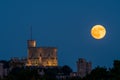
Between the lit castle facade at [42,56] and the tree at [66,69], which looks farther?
the lit castle facade at [42,56]

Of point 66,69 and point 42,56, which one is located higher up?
point 42,56

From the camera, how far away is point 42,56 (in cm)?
14375

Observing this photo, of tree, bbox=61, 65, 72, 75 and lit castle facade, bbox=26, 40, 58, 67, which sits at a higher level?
lit castle facade, bbox=26, 40, 58, 67

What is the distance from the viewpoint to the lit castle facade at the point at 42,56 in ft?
459

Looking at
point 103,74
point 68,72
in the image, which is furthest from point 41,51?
point 103,74

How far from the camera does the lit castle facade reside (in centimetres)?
13989

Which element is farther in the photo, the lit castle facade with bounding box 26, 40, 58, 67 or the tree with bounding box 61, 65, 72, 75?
the lit castle facade with bounding box 26, 40, 58, 67

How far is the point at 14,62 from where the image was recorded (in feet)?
418

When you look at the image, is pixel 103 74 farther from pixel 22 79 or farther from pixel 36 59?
pixel 36 59

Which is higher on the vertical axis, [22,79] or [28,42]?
[28,42]

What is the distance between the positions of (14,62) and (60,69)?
7562mm

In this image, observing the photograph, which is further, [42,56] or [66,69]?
[42,56]

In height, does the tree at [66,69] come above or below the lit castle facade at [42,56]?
below

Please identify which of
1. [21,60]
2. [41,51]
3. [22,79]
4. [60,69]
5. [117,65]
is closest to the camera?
[117,65]
